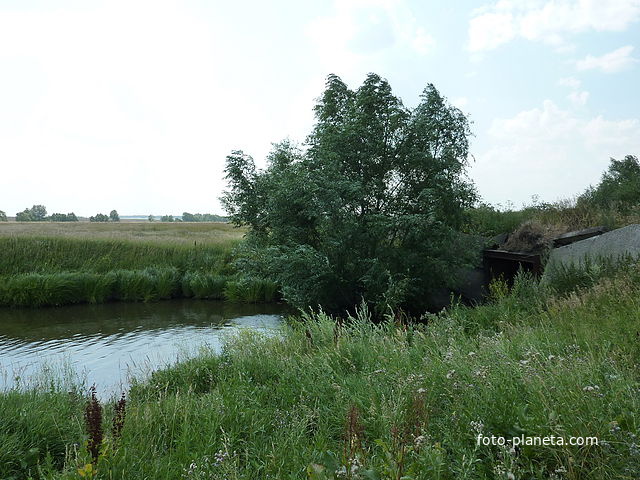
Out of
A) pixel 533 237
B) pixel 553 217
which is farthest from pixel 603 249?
pixel 553 217

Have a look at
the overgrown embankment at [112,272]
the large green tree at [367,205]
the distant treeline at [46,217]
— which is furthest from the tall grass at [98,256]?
the distant treeline at [46,217]

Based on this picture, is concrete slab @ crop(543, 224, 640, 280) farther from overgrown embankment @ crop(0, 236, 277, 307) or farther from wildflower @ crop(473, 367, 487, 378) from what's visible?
overgrown embankment @ crop(0, 236, 277, 307)

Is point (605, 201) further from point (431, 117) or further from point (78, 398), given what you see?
point (78, 398)

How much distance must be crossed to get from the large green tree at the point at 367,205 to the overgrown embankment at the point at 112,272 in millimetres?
5258

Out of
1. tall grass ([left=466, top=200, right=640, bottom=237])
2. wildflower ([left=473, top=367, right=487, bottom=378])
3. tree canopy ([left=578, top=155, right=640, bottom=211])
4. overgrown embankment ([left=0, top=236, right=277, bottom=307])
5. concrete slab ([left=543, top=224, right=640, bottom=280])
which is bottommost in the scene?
overgrown embankment ([left=0, top=236, right=277, bottom=307])

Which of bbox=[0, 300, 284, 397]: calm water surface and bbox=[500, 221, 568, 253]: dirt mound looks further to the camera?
bbox=[500, 221, 568, 253]: dirt mound

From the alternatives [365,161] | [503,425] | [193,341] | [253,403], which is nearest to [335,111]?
[365,161]

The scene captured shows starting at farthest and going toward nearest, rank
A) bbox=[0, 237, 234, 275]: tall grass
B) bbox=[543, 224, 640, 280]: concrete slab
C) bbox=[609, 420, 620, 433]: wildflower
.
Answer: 1. bbox=[0, 237, 234, 275]: tall grass
2. bbox=[543, 224, 640, 280]: concrete slab
3. bbox=[609, 420, 620, 433]: wildflower

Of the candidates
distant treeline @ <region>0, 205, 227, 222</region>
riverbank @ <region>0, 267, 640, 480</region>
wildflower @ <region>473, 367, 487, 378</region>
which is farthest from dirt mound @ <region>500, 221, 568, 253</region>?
distant treeline @ <region>0, 205, 227, 222</region>

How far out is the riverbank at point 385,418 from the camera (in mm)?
2740

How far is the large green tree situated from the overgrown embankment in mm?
5258

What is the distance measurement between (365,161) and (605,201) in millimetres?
9183

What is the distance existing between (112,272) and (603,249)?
61.7 ft

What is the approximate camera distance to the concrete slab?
30.6ft
